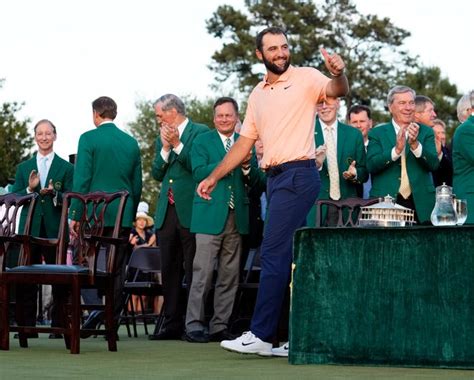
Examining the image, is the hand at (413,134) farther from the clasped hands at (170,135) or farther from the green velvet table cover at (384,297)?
the green velvet table cover at (384,297)

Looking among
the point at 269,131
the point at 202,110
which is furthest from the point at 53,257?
the point at 202,110

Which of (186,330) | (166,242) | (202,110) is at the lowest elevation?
(186,330)

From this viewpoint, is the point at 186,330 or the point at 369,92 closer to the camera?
the point at 186,330

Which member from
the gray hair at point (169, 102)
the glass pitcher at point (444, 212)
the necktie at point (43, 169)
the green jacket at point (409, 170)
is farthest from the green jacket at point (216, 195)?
the glass pitcher at point (444, 212)

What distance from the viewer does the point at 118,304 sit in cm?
1196

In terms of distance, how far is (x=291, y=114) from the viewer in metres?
8.96

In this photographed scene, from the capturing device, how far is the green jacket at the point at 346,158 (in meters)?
11.2

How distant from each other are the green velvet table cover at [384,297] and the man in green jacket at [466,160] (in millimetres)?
2372

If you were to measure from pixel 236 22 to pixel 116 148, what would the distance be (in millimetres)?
39962

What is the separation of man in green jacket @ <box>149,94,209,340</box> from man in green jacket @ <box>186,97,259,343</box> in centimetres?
26

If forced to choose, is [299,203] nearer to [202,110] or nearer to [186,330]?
[186,330]

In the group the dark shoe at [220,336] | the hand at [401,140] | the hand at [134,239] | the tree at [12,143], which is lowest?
the dark shoe at [220,336]

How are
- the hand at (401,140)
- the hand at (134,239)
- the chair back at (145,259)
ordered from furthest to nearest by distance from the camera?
the hand at (134,239)
the chair back at (145,259)
the hand at (401,140)

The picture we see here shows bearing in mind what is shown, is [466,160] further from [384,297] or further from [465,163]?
[384,297]
